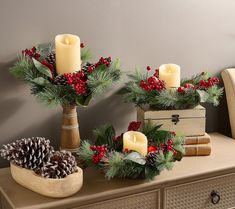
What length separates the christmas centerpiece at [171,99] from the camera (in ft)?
5.13

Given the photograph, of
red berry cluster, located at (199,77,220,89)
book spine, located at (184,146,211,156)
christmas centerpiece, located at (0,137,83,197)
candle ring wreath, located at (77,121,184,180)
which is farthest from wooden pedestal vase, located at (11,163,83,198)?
red berry cluster, located at (199,77,220,89)

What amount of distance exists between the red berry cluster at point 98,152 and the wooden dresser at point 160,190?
0.07 meters

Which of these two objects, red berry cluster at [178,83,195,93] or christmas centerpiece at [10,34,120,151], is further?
red berry cluster at [178,83,195,93]

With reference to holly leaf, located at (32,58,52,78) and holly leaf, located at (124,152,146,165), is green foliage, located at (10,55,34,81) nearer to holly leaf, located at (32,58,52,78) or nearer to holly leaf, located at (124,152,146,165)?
holly leaf, located at (32,58,52,78)

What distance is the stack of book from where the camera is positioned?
63.5 inches

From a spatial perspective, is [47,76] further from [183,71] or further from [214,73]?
[214,73]

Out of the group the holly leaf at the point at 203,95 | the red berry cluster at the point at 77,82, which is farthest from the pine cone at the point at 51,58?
the holly leaf at the point at 203,95

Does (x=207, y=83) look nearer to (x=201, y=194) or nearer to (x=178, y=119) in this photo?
(x=178, y=119)

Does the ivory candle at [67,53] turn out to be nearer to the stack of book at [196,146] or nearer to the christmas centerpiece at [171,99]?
the christmas centerpiece at [171,99]

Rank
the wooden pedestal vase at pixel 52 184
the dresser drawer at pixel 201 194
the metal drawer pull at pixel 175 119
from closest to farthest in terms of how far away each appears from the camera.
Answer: the wooden pedestal vase at pixel 52 184 → the dresser drawer at pixel 201 194 → the metal drawer pull at pixel 175 119

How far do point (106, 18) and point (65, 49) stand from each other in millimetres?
250

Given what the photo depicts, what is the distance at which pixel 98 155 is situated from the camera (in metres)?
1.40

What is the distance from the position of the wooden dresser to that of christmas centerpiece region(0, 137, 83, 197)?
29mm

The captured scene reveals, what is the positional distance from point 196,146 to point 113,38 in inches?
18.3
